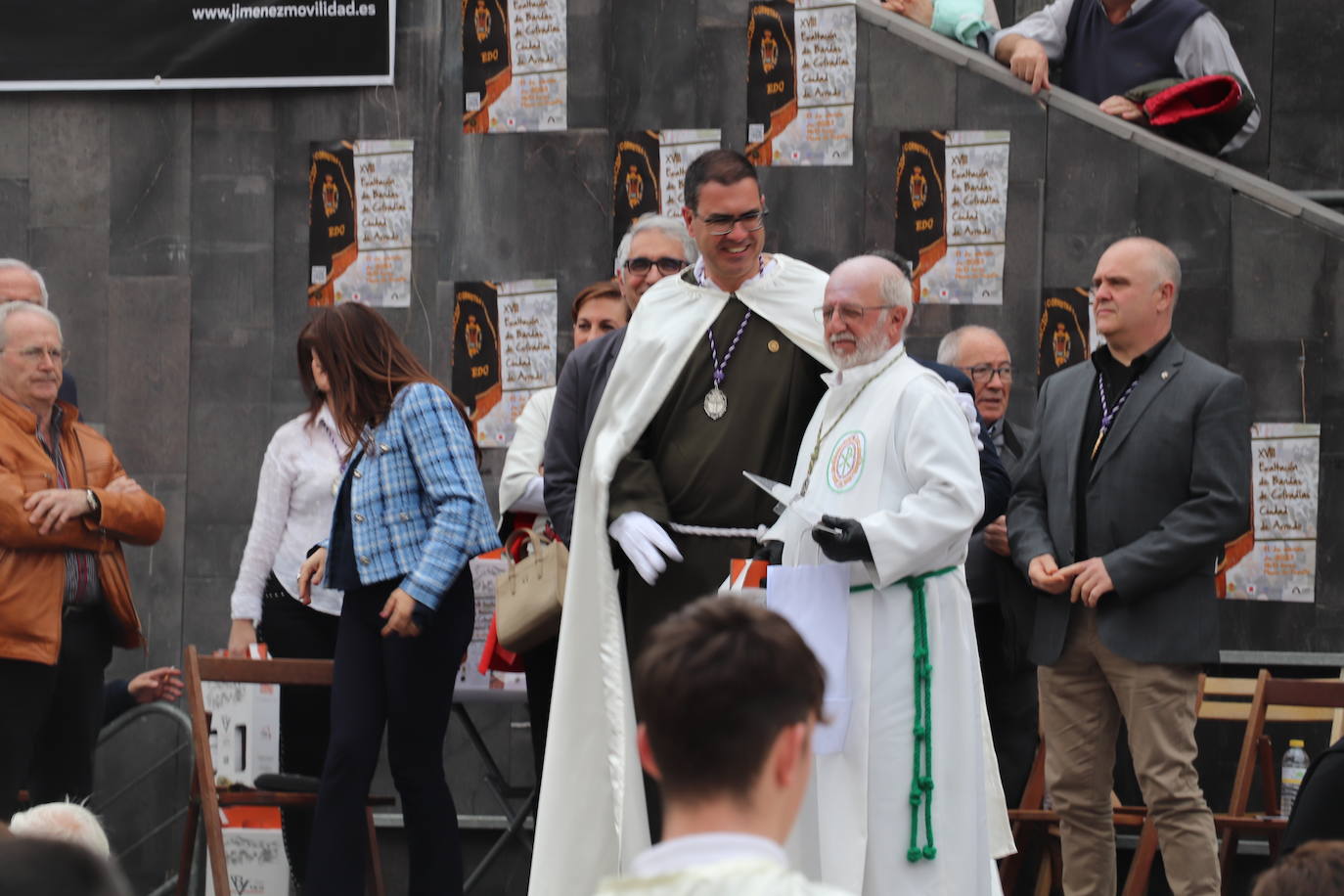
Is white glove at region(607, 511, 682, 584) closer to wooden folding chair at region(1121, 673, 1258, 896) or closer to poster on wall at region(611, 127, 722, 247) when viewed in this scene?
wooden folding chair at region(1121, 673, 1258, 896)

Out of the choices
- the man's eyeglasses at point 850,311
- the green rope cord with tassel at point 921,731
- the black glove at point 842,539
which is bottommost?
the green rope cord with tassel at point 921,731

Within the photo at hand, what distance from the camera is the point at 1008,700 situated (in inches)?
268

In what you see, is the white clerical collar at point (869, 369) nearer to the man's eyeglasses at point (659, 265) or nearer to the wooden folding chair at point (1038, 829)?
the man's eyeglasses at point (659, 265)

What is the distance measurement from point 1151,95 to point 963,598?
139 inches

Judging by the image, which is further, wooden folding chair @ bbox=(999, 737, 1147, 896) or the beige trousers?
wooden folding chair @ bbox=(999, 737, 1147, 896)

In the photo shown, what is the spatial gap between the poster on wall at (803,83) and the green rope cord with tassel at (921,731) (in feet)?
11.3

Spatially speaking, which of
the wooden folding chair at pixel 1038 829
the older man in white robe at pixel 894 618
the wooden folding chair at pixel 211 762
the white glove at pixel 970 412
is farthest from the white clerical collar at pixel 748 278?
the wooden folding chair at pixel 1038 829

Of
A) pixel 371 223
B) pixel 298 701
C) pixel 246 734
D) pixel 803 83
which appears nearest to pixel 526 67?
pixel 371 223

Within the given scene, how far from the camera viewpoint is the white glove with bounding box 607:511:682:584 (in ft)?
16.7

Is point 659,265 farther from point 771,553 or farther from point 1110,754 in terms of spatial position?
point 1110,754

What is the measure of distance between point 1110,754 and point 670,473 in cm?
172

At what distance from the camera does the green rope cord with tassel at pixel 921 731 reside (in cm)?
474

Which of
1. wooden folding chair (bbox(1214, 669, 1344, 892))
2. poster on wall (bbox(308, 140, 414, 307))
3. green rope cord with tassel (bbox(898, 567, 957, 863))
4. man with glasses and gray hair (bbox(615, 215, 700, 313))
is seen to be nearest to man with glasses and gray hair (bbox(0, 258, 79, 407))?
poster on wall (bbox(308, 140, 414, 307))

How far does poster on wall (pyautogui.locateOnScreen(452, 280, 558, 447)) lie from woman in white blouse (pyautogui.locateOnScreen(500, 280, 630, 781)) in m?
1.18
